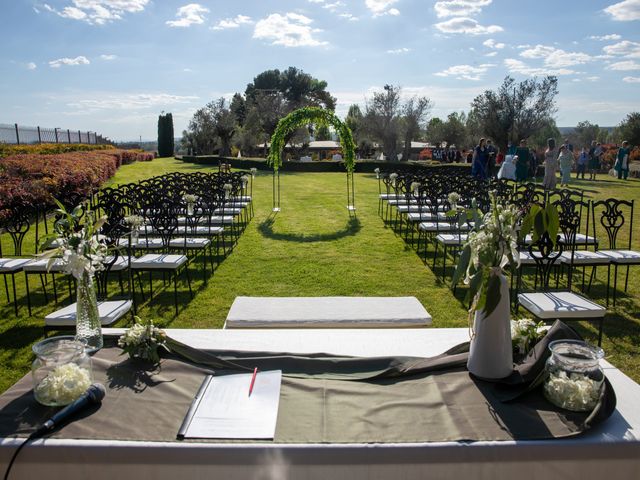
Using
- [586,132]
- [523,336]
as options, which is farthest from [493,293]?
[586,132]

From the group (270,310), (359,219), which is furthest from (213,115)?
(270,310)

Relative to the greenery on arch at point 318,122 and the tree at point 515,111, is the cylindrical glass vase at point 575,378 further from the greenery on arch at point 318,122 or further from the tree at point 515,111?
the tree at point 515,111

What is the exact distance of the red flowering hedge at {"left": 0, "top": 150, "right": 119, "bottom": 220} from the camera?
34.7 feet

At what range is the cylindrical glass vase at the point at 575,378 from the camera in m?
2.16

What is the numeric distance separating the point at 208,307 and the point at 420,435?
16.5 feet

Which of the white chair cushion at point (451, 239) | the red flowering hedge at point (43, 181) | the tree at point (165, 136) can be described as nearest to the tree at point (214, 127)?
the tree at point (165, 136)

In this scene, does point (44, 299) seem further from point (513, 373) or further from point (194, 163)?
point (194, 163)

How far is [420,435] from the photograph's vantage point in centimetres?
200

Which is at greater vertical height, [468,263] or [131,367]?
[468,263]

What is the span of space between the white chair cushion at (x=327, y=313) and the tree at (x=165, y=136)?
1938 inches

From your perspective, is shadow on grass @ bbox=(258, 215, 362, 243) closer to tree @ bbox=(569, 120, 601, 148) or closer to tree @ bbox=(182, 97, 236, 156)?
tree @ bbox=(182, 97, 236, 156)

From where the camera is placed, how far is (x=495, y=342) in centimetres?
241

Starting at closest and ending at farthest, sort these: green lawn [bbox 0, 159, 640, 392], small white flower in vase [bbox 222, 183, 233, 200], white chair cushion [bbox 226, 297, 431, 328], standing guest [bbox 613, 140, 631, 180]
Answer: white chair cushion [bbox 226, 297, 431, 328] → green lawn [bbox 0, 159, 640, 392] → small white flower in vase [bbox 222, 183, 233, 200] → standing guest [bbox 613, 140, 631, 180]

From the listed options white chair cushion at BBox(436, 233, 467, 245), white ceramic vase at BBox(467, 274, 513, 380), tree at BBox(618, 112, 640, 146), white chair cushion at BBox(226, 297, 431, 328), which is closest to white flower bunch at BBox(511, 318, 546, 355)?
white ceramic vase at BBox(467, 274, 513, 380)
